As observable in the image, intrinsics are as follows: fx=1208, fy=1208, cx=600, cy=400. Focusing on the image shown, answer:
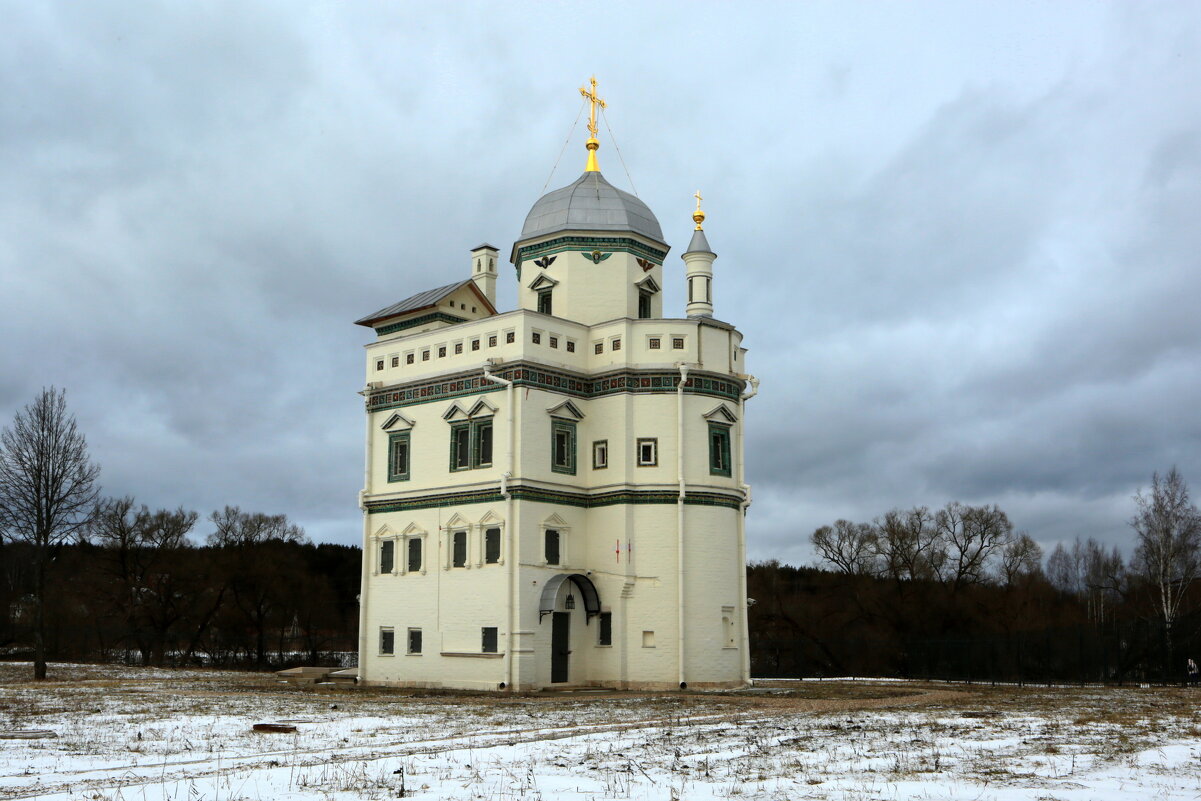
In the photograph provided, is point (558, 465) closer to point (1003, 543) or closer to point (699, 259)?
point (699, 259)

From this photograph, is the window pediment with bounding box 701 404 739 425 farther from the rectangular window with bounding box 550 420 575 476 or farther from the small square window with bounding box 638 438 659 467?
the rectangular window with bounding box 550 420 575 476

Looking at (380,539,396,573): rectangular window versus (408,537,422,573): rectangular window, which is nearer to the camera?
(408,537,422,573): rectangular window

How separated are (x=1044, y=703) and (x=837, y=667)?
2963 centimetres

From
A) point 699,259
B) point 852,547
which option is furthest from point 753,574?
point 699,259

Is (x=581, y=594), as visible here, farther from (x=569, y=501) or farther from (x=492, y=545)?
(x=492, y=545)

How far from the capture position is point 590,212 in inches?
1729

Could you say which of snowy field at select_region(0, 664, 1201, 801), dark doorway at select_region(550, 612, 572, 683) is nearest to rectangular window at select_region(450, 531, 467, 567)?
dark doorway at select_region(550, 612, 572, 683)

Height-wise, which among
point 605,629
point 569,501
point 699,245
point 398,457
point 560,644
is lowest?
point 560,644

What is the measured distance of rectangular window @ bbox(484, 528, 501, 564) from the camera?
39031 millimetres

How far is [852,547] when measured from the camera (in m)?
Result: 75.4

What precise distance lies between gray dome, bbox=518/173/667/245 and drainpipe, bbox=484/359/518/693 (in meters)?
7.14

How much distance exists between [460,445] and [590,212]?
991 cm

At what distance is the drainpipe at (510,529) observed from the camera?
37.4 metres

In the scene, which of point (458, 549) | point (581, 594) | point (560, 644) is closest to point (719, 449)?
point (581, 594)
